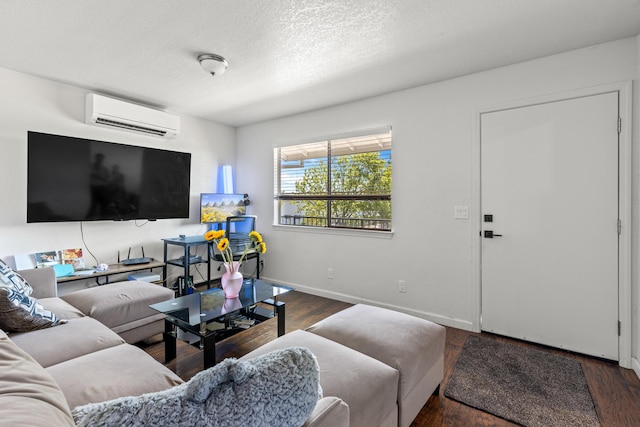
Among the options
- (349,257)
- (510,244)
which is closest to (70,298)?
(349,257)

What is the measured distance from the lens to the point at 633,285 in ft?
7.10

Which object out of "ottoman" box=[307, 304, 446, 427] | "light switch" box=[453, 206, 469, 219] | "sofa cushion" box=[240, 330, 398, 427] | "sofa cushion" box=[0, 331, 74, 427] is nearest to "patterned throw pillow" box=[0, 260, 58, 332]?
"sofa cushion" box=[0, 331, 74, 427]

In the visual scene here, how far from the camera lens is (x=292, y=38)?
2188 millimetres

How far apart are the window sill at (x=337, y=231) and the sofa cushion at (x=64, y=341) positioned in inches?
95.9

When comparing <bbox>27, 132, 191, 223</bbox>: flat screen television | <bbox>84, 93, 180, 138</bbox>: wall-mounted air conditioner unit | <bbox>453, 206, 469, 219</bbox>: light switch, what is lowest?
<bbox>453, 206, 469, 219</bbox>: light switch

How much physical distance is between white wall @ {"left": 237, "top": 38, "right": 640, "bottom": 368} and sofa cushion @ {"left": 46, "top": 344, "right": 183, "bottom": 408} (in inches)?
94.6

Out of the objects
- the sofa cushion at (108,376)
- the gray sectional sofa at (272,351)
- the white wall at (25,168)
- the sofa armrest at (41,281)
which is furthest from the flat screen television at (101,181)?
the sofa cushion at (108,376)

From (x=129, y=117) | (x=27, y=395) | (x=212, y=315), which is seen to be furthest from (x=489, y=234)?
(x=129, y=117)

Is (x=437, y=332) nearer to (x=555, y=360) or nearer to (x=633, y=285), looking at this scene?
(x=555, y=360)

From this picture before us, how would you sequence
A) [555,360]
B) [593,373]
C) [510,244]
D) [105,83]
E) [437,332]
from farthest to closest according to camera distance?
1. [105,83]
2. [510,244]
3. [555,360]
4. [593,373]
5. [437,332]

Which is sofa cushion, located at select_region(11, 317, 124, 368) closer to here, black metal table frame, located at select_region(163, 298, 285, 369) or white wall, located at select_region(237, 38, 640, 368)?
black metal table frame, located at select_region(163, 298, 285, 369)

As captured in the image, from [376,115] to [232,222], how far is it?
224 cm

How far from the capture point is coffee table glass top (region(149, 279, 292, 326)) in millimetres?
1989

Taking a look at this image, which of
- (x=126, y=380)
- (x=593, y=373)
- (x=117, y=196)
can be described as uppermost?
(x=117, y=196)
